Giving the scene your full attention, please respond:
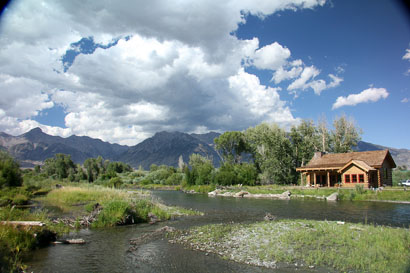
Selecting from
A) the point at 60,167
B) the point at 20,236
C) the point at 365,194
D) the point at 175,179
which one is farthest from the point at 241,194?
the point at 60,167

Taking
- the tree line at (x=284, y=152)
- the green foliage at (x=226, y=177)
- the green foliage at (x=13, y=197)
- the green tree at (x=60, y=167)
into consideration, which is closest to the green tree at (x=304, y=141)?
the tree line at (x=284, y=152)

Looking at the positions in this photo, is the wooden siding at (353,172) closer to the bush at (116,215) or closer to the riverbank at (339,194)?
the riverbank at (339,194)

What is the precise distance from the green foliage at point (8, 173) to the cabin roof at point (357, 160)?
144 ft

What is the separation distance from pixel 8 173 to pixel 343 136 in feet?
207

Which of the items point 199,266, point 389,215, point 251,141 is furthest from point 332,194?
point 251,141

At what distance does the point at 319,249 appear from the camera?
34.3 ft

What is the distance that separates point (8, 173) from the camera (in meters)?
30.0

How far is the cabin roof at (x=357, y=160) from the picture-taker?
38969 millimetres

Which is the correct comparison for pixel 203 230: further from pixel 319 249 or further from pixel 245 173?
pixel 245 173

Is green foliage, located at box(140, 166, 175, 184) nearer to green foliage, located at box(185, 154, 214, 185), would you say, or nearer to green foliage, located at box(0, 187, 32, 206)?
green foliage, located at box(185, 154, 214, 185)

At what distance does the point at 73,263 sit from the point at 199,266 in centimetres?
498

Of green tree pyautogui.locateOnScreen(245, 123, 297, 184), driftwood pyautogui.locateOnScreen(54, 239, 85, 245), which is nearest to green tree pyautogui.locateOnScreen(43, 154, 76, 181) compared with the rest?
green tree pyautogui.locateOnScreen(245, 123, 297, 184)

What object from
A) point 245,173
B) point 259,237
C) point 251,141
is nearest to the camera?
point 259,237

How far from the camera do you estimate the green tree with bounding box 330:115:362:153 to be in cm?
5881
